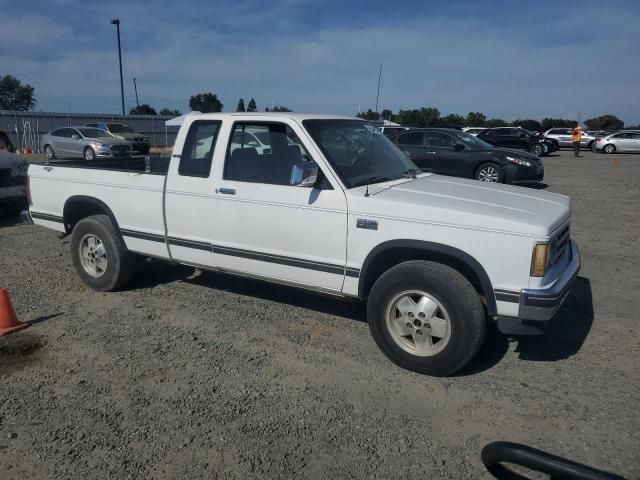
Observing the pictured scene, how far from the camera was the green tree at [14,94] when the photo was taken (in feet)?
235

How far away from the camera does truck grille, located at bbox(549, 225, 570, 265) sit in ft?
12.2

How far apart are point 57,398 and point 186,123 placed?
8.84 feet

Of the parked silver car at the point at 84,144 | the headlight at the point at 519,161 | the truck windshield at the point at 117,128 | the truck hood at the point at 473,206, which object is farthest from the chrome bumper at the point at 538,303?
the truck windshield at the point at 117,128

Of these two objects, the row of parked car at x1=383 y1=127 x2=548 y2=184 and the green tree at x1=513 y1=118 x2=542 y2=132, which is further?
the green tree at x1=513 y1=118 x2=542 y2=132

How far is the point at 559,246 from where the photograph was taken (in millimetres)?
4012

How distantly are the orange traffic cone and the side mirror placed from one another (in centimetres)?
277

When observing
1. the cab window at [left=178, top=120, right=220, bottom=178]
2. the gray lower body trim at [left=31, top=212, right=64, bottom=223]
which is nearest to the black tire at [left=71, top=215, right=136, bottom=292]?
the gray lower body trim at [left=31, top=212, right=64, bottom=223]

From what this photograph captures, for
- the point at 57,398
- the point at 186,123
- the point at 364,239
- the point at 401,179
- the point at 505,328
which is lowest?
the point at 57,398

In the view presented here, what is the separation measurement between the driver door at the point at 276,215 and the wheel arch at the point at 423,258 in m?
0.23

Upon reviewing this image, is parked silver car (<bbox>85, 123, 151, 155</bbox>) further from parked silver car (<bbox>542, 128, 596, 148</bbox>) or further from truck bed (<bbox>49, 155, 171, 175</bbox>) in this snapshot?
parked silver car (<bbox>542, 128, 596, 148</bbox>)

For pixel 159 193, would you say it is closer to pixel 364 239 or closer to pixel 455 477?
pixel 364 239

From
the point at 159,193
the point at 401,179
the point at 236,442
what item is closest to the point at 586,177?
the point at 401,179

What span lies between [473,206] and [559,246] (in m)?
0.75

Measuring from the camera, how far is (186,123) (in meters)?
5.14
